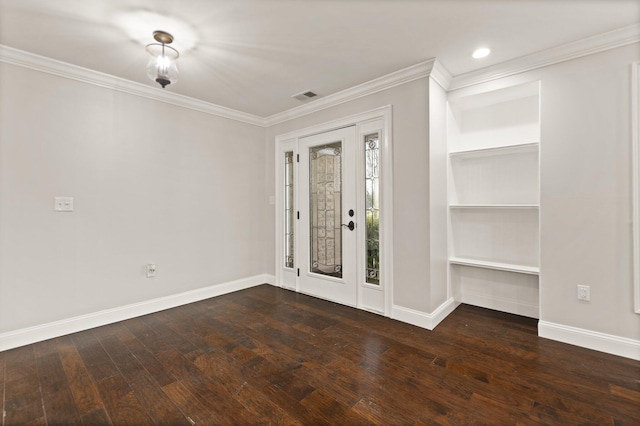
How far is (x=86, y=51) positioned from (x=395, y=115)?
2.95m

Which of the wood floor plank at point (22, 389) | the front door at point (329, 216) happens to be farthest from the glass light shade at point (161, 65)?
the wood floor plank at point (22, 389)

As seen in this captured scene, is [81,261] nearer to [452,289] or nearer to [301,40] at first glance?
[301,40]

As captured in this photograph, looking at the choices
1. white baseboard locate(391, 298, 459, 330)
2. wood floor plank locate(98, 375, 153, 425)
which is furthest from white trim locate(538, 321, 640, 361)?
wood floor plank locate(98, 375, 153, 425)

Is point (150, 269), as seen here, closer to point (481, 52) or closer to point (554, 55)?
point (481, 52)

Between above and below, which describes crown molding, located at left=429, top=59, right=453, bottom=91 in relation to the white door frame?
above

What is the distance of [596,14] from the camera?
2201 mm

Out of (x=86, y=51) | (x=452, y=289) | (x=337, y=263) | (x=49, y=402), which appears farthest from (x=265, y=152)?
(x=49, y=402)

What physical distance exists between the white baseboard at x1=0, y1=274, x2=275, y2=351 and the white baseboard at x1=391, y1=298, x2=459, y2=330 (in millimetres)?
2294

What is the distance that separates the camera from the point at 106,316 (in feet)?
10.2

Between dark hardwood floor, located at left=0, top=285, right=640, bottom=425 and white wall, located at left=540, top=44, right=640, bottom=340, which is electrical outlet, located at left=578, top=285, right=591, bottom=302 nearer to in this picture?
white wall, located at left=540, top=44, right=640, bottom=340

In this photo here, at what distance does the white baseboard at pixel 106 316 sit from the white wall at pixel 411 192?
2379 millimetres

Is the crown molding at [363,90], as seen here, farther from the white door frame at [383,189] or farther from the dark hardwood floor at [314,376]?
the dark hardwood floor at [314,376]

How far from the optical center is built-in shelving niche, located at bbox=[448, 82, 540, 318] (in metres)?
3.16

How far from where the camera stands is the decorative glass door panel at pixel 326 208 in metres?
3.80
